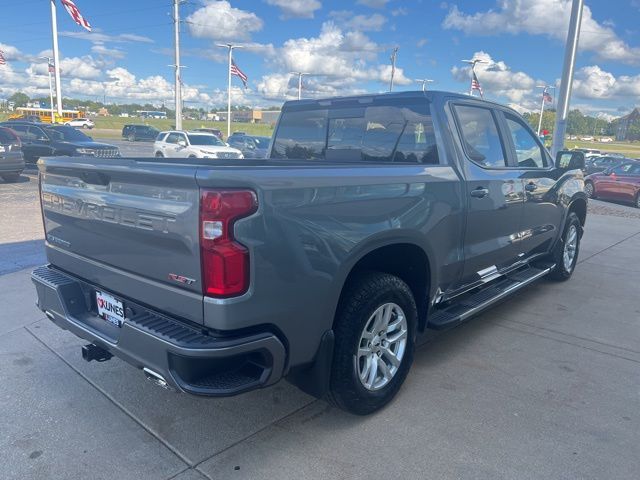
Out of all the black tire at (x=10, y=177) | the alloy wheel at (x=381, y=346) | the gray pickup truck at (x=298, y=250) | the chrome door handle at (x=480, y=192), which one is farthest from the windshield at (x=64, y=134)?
the alloy wheel at (x=381, y=346)

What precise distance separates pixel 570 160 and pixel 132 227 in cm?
494

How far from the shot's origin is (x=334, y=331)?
286 centimetres

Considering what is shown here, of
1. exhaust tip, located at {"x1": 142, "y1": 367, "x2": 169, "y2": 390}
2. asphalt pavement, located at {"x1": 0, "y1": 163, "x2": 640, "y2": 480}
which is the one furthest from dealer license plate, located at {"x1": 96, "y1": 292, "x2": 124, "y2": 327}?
asphalt pavement, located at {"x1": 0, "y1": 163, "x2": 640, "y2": 480}

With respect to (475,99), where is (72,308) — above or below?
below

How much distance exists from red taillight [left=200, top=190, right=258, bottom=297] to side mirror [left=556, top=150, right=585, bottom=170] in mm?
4563

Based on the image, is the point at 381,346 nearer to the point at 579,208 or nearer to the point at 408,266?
the point at 408,266

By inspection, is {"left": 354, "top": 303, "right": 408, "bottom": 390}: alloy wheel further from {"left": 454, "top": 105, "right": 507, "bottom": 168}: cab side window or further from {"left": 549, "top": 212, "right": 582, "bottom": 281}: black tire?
{"left": 549, "top": 212, "right": 582, "bottom": 281}: black tire

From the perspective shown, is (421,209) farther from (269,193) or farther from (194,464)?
(194,464)

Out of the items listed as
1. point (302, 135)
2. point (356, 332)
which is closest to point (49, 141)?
point (302, 135)

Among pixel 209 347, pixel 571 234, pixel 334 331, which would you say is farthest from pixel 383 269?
pixel 571 234

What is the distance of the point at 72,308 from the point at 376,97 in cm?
268

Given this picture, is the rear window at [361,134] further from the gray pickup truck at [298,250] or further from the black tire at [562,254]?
the black tire at [562,254]

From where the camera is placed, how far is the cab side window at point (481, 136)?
12.8ft

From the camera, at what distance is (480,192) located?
3.84 m
